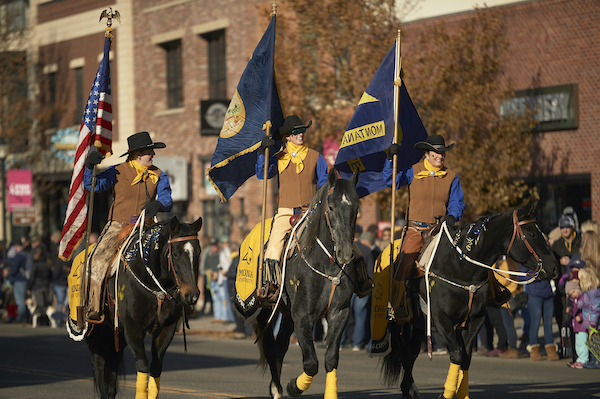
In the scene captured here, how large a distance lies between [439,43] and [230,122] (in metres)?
10.3

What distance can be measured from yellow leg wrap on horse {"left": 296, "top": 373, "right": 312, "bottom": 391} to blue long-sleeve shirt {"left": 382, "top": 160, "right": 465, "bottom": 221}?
8.22 ft

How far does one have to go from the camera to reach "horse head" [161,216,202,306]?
8.21 meters

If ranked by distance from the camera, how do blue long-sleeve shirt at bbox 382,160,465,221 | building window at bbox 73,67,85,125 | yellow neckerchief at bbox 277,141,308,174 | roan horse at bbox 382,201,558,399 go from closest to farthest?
roan horse at bbox 382,201,558,399
yellow neckerchief at bbox 277,141,308,174
blue long-sleeve shirt at bbox 382,160,465,221
building window at bbox 73,67,85,125

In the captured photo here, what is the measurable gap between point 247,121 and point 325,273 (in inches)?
103

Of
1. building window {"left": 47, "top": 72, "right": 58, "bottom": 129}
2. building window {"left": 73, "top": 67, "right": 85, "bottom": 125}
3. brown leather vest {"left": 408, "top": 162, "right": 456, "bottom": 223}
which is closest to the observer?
brown leather vest {"left": 408, "top": 162, "right": 456, "bottom": 223}

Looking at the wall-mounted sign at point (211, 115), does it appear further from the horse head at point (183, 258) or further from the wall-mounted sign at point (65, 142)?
the horse head at point (183, 258)

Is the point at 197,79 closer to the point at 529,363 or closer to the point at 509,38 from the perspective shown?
the point at 509,38

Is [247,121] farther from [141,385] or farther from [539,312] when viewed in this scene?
[539,312]

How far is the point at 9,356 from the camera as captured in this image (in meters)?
15.1

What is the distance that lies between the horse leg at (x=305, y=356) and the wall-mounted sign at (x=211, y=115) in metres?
18.8

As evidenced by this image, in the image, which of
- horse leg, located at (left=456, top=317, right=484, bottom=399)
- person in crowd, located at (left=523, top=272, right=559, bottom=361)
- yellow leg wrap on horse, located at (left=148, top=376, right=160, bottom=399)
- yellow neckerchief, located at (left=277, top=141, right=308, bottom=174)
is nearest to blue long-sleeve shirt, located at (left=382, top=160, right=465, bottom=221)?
yellow neckerchief, located at (left=277, top=141, right=308, bottom=174)

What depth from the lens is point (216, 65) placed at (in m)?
29.7

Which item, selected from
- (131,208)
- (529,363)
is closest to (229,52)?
(529,363)

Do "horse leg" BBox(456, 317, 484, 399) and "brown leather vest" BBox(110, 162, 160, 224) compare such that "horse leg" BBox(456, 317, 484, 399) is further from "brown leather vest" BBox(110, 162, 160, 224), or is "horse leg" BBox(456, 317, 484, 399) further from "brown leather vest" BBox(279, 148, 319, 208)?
"brown leather vest" BBox(110, 162, 160, 224)
